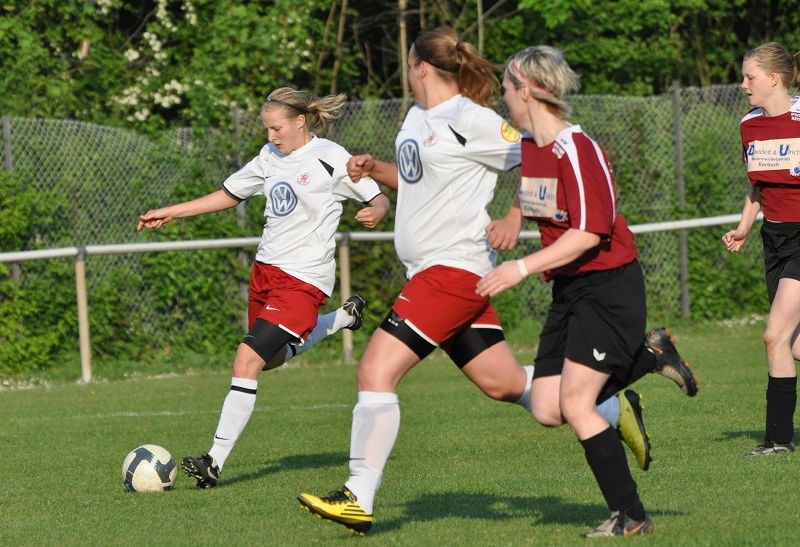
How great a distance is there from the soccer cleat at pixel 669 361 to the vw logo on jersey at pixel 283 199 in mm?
2803

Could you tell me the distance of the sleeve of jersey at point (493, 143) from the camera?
6.24m

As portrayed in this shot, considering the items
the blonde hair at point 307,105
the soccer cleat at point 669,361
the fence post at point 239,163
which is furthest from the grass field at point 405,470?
the fence post at point 239,163

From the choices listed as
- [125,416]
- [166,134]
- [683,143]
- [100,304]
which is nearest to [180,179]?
[166,134]

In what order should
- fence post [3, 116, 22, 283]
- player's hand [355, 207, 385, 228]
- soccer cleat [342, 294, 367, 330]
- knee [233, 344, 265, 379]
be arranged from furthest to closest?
fence post [3, 116, 22, 283], soccer cleat [342, 294, 367, 330], knee [233, 344, 265, 379], player's hand [355, 207, 385, 228]

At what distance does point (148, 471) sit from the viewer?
311 inches

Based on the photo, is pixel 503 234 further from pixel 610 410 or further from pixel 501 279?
pixel 610 410

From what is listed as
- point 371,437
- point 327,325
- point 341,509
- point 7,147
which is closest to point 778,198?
point 327,325

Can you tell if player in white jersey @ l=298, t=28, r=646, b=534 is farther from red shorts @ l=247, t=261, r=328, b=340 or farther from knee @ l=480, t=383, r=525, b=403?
red shorts @ l=247, t=261, r=328, b=340

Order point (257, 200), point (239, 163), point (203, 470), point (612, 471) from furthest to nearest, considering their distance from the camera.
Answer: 1. point (239, 163)
2. point (257, 200)
3. point (203, 470)
4. point (612, 471)

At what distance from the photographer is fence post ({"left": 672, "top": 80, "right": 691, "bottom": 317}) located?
16.7m

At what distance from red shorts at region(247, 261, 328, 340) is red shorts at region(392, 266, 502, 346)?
2.17m

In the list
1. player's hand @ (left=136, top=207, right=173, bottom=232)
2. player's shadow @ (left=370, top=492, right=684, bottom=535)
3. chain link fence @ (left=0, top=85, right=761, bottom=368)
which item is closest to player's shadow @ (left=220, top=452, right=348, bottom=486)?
player's shadow @ (left=370, top=492, right=684, bottom=535)

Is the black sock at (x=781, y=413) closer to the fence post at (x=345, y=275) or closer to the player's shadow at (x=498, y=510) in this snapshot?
the player's shadow at (x=498, y=510)

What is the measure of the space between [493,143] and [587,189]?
760mm
